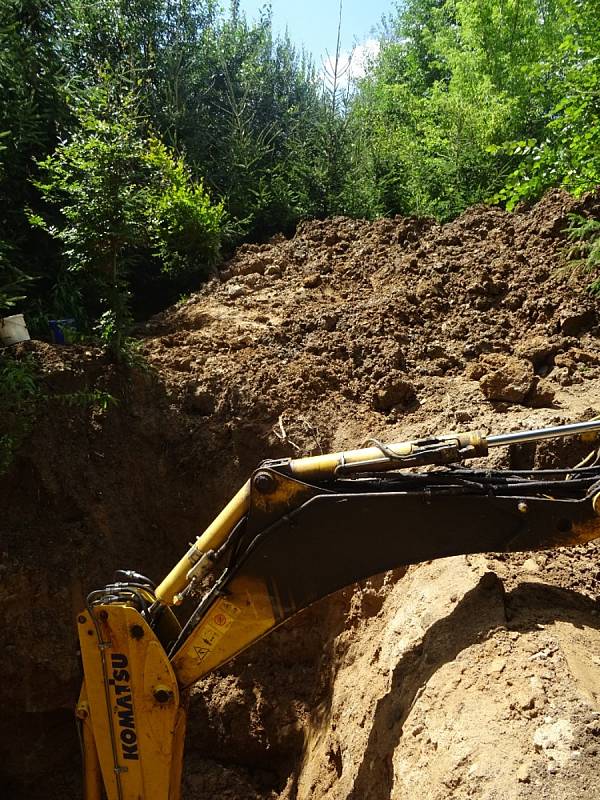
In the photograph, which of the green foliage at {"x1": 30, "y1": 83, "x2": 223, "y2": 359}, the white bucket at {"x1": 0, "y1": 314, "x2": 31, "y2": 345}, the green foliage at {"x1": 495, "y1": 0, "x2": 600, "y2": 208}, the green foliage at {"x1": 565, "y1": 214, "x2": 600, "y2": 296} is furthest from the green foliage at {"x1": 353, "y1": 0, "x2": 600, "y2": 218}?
the white bucket at {"x1": 0, "y1": 314, "x2": 31, "y2": 345}

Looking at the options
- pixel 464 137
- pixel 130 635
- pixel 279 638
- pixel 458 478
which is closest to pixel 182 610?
pixel 279 638

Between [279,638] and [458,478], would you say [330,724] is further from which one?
[458,478]

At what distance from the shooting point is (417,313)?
273 inches

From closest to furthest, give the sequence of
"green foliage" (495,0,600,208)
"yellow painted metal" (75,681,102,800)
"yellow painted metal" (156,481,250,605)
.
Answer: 1. "yellow painted metal" (156,481,250,605)
2. "yellow painted metal" (75,681,102,800)
3. "green foliage" (495,0,600,208)

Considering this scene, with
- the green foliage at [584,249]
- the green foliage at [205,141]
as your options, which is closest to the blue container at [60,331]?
the green foliage at [205,141]

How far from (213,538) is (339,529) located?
0.66 metres

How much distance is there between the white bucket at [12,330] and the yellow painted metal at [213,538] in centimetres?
350

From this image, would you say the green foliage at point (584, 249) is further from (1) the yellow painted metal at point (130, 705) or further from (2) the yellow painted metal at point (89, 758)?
(2) the yellow painted metal at point (89, 758)

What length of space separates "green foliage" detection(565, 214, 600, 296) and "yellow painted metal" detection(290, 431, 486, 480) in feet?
11.6

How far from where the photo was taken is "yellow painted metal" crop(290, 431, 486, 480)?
3.42m

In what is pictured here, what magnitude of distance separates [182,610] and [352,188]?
6.28 m

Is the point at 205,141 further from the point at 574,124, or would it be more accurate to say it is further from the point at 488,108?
the point at 574,124

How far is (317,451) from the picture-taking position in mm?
5785

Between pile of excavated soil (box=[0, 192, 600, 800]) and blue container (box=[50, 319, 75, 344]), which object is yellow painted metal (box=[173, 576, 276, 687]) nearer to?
pile of excavated soil (box=[0, 192, 600, 800])
